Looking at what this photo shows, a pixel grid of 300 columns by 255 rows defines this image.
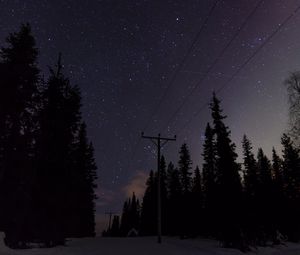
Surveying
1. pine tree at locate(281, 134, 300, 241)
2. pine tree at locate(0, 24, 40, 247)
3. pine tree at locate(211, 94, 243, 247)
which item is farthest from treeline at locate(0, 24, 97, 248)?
pine tree at locate(281, 134, 300, 241)

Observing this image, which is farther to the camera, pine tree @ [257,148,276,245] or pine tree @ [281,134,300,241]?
pine tree @ [281,134,300,241]

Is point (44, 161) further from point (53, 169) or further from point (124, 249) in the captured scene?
point (124, 249)

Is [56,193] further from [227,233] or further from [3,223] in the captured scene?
[227,233]

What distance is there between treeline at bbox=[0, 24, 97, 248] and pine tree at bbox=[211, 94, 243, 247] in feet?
46.1

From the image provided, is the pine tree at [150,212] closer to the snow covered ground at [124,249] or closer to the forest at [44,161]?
the forest at [44,161]

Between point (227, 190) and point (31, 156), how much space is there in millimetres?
18341

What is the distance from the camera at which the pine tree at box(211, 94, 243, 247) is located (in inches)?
1068

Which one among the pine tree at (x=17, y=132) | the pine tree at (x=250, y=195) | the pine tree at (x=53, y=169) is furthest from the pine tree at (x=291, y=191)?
the pine tree at (x=17, y=132)

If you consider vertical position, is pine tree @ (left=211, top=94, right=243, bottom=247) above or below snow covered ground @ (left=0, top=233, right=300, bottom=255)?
above

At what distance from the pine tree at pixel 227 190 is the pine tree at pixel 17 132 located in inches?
683

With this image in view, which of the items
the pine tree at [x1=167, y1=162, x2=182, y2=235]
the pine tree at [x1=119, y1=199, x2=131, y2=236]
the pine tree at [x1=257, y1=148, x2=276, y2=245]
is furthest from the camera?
the pine tree at [x1=119, y1=199, x2=131, y2=236]

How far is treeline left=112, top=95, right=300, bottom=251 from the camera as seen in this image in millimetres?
28422

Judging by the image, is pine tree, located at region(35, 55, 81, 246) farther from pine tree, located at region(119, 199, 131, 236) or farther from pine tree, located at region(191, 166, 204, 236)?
pine tree, located at region(119, 199, 131, 236)

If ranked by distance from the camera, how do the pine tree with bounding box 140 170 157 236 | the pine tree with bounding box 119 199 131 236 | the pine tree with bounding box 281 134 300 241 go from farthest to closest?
1. the pine tree with bounding box 119 199 131 236
2. the pine tree with bounding box 140 170 157 236
3. the pine tree with bounding box 281 134 300 241
